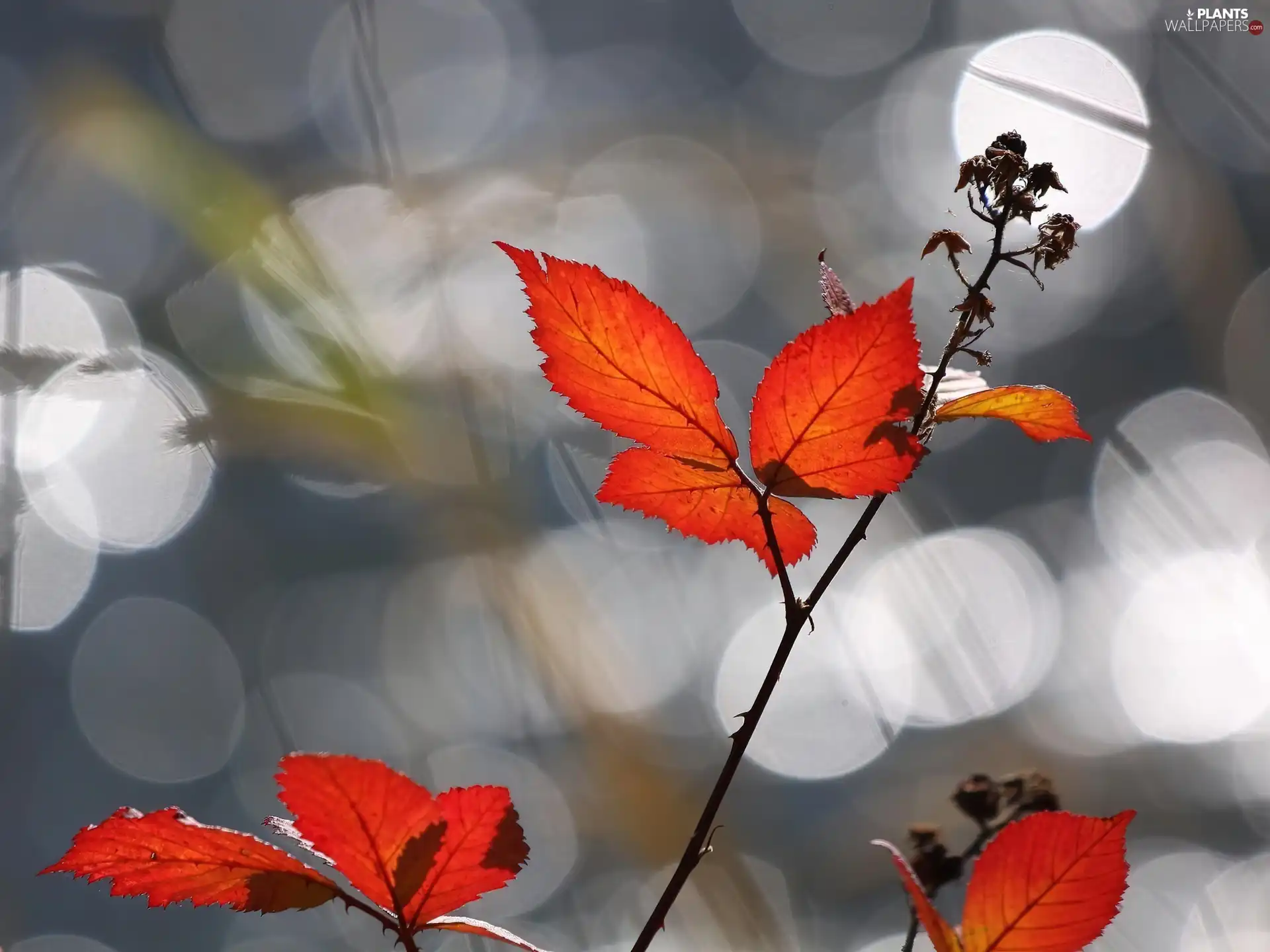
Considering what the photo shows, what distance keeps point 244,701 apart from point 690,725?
1.28 metres

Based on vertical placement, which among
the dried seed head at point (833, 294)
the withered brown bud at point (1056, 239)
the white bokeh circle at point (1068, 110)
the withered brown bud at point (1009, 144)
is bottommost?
the dried seed head at point (833, 294)

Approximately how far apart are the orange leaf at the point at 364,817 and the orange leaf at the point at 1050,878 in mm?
160

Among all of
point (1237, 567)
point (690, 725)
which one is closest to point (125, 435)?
point (690, 725)

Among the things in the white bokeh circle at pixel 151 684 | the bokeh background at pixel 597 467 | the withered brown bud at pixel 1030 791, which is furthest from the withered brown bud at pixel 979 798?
the white bokeh circle at pixel 151 684

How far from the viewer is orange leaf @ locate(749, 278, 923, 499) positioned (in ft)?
0.83

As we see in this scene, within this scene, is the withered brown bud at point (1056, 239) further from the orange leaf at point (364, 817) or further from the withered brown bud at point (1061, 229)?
the orange leaf at point (364, 817)

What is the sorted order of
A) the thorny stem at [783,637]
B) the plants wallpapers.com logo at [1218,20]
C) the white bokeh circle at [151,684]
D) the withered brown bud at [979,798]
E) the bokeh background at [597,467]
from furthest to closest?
the white bokeh circle at [151,684] → the plants wallpapers.com logo at [1218,20] → the bokeh background at [597,467] → the withered brown bud at [979,798] → the thorny stem at [783,637]

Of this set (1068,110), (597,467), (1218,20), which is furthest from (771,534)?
(1218,20)

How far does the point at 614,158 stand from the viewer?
243 cm

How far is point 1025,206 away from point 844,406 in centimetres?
8

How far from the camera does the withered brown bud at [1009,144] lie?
285 millimetres

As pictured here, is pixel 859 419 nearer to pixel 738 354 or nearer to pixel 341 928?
pixel 341 928

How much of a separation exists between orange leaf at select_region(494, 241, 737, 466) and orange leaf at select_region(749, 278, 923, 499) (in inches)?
0.7

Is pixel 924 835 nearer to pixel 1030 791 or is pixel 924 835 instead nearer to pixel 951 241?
pixel 1030 791
